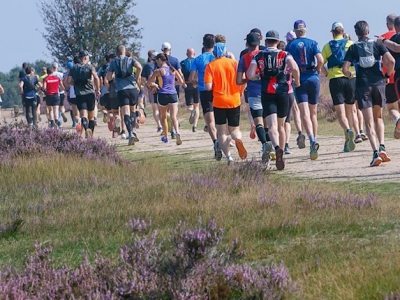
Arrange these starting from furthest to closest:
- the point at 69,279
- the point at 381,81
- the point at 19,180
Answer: the point at 381,81 < the point at 19,180 < the point at 69,279

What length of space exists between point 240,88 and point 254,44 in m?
0.87

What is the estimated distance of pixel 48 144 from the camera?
15984 millimetres

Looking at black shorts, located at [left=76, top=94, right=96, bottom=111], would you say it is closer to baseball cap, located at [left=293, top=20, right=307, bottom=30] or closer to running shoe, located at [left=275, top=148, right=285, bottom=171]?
baseball cap, located at [left=293, top=20, right=307, bottom=30]

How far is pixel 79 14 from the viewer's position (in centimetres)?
4669

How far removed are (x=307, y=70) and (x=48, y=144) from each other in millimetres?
4605

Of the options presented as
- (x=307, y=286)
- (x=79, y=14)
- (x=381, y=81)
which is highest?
(x=79, y=14)

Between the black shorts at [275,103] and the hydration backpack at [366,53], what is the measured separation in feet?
3.87

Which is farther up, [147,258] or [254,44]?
[254,44]

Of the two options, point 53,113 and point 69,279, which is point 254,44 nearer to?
point 69,279

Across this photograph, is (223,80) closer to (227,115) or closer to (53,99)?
(227,115)

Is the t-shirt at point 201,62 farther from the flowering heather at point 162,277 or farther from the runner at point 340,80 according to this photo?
the flowering heather at point 162,277

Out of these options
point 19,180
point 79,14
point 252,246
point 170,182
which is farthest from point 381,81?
point 79,14

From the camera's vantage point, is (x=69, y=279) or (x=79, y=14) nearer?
(x=69, y=279)

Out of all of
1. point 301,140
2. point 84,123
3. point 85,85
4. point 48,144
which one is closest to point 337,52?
point 301,140
